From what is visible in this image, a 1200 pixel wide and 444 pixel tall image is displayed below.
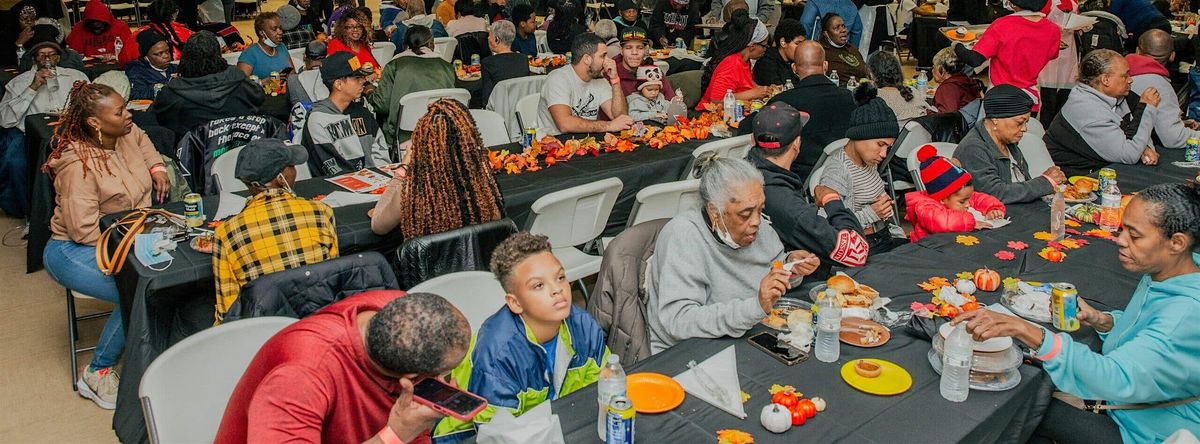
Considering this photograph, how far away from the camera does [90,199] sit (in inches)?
150

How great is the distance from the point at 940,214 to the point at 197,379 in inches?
119

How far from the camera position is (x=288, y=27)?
8.40 m

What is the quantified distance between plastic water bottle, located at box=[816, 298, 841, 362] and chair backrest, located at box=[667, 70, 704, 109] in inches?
201

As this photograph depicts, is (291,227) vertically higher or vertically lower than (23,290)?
higher

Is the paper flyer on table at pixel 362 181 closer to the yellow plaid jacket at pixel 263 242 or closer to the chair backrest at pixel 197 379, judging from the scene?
the yellow plaid jacket at pixel 263 242

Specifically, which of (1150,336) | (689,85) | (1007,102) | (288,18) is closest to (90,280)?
(1150,336)

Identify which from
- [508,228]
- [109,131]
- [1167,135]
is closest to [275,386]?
[508,228]

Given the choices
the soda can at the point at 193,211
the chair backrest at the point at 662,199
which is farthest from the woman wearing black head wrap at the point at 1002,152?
the soda can at the point at 193,211

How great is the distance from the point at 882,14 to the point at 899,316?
8618 mm

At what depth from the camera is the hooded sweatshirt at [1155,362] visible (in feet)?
7.67

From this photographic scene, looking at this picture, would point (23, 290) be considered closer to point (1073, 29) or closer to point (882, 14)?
point (1073, 29)

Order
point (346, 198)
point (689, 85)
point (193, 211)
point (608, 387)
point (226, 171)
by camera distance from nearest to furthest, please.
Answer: point (608, 387), point (193, 211), point (346, 198), point (226, 171), point (689, 85)

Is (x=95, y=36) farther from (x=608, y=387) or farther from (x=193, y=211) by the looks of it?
(x=608, y=387)

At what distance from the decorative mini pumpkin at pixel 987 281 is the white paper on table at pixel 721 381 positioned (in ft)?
3.70
